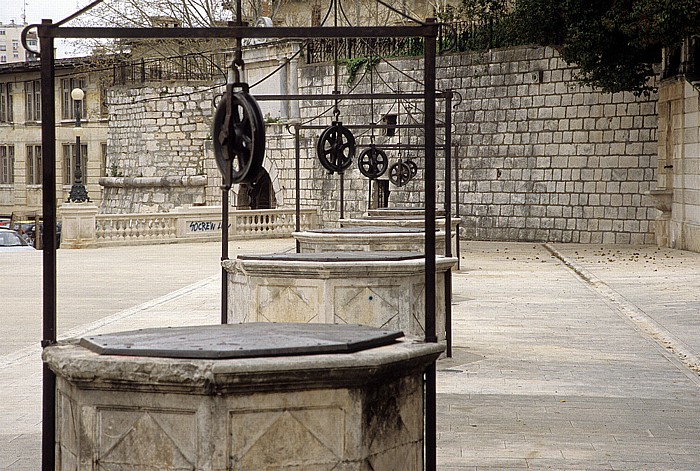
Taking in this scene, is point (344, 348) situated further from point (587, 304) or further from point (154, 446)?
point (587, 304)

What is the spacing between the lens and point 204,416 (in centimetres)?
413

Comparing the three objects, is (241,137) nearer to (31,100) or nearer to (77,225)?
(77,225)

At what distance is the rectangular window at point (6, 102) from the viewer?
50.7 m

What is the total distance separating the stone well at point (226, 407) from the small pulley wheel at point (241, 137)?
721 millimetres

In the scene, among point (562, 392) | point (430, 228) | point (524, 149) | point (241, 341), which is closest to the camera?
point (241, 341)

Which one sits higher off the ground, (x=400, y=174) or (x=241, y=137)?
(x=241, y=137)

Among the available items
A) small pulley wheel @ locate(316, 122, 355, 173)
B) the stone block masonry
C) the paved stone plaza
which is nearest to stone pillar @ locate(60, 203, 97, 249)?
the paved stone plaza

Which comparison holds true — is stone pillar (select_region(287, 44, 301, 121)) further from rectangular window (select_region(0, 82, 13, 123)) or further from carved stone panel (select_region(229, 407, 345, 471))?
carved stone panel (select_region(229, 407, 345, 471))

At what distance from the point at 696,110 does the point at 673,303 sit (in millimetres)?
8852

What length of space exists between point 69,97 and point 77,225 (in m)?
24.2

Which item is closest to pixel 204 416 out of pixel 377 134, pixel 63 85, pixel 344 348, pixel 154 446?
pixel 154 446

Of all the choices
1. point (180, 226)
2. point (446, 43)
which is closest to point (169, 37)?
point (180, 226)

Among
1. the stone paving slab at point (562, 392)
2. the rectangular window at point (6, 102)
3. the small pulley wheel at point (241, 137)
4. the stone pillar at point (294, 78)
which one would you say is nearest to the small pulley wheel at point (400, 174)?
the stone paving slab at point (562, 392)

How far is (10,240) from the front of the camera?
26.8 m
